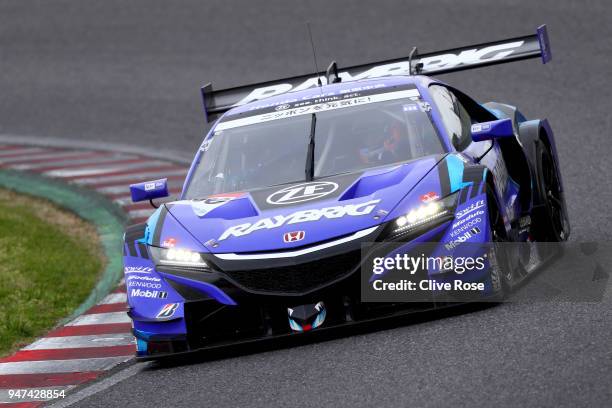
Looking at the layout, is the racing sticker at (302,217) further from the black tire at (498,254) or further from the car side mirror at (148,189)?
the car side mirror at (148,189)

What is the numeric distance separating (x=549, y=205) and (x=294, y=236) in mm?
2389

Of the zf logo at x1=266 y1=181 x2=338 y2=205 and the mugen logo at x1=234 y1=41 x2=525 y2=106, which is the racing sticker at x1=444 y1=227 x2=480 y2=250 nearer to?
the zf logo at x1=266 y1=181 x2=338 y2=205

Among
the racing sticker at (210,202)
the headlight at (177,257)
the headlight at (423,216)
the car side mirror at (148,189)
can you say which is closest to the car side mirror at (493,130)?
the headlight at (423,216)

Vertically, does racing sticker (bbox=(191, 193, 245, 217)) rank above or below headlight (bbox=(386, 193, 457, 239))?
above

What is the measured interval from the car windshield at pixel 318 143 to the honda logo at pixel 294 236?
108 cm

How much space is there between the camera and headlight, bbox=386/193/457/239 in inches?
258

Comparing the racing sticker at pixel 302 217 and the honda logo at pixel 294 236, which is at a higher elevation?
the racing sticker at pixel 302 217

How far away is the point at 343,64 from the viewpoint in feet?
55.2

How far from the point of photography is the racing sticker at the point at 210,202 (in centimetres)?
725

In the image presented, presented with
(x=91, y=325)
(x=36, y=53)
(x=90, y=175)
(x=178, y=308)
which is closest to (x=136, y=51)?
(x=36, y=53)

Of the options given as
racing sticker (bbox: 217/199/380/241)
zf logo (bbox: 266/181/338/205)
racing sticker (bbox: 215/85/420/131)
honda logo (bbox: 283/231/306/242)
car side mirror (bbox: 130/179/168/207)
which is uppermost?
racing sticker (bbox: 215/85/420/131)

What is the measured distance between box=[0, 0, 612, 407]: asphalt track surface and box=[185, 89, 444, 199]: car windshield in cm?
135

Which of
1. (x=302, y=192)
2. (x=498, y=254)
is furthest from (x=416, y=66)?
(x=498, y=254)

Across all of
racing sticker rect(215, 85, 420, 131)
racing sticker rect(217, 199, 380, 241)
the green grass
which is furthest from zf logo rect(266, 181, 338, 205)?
the green grass
